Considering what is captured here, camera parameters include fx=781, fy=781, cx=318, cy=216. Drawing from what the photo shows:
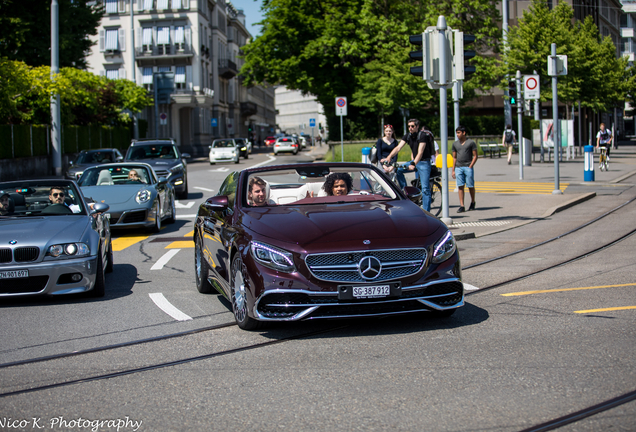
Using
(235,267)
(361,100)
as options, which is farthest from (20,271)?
(361,100)

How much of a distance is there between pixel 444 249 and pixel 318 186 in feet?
5.67

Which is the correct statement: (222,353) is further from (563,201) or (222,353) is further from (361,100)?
(361,100)

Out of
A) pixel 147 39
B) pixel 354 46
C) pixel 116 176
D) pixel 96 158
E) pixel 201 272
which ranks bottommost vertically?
pixel 201 272

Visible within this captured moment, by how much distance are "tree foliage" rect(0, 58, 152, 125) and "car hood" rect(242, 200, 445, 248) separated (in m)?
→ 24.6

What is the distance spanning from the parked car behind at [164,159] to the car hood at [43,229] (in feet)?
43.4

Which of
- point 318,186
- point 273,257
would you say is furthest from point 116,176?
point 273,257

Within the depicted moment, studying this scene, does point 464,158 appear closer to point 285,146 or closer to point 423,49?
point 423,49

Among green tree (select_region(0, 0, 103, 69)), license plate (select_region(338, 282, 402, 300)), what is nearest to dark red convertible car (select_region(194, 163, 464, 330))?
license plate (select_region(338, 282, 402, 300))

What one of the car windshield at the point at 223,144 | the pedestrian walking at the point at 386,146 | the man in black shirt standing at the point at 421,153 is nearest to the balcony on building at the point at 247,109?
the car windshield at the point at 223,144

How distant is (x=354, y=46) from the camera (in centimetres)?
4547

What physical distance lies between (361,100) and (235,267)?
40995 millimetres

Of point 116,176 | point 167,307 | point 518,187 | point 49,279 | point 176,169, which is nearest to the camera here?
point 167,307

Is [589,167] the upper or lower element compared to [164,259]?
upper

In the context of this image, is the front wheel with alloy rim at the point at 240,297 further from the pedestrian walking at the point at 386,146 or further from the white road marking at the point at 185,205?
the white road marking at the point at 185,205
